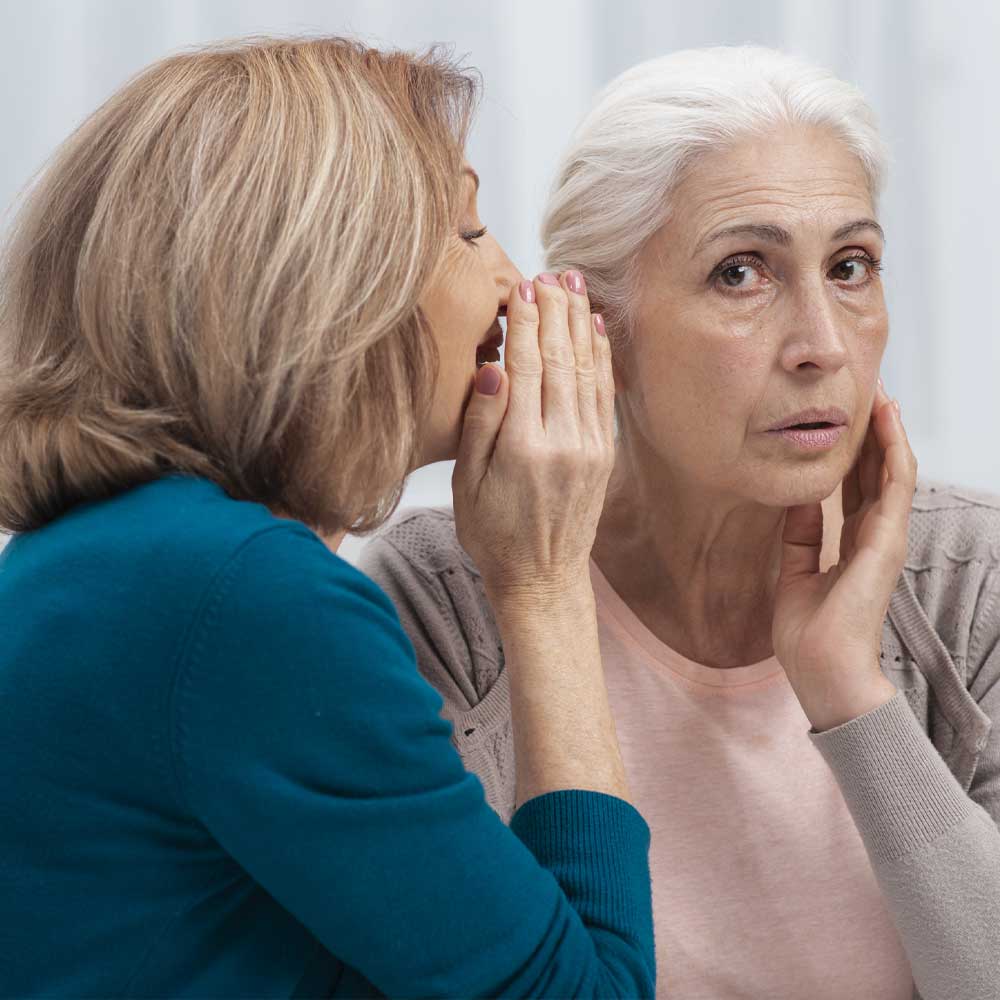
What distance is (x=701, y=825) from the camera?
5.15 ft

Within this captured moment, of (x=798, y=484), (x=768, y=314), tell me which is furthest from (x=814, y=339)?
(x=798, y=484)

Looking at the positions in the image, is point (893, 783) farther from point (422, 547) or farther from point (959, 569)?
point (422, 547)

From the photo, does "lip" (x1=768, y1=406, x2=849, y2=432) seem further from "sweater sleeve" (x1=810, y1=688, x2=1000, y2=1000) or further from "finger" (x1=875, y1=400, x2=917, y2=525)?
"sweater sleeve" (x1=810, y1=688, x2=1000, y2=1000)

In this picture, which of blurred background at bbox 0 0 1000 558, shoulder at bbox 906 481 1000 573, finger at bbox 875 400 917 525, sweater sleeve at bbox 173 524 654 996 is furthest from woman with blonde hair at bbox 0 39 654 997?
blurred background at bbox 0 0 1000 558

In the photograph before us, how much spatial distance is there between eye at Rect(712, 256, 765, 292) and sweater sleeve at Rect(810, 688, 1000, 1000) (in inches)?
19.7

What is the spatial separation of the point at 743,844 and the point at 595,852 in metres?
0.54

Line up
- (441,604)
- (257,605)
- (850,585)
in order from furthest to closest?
(441,604) → (850,585) → (257,605)

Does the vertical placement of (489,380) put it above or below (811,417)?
above

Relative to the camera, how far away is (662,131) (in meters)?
1.52

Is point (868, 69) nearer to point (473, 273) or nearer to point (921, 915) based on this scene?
point (473, 273)

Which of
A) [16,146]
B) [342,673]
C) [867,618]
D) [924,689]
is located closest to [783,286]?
[867,618]

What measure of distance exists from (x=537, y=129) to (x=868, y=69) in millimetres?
610

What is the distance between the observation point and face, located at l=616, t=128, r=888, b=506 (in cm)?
149

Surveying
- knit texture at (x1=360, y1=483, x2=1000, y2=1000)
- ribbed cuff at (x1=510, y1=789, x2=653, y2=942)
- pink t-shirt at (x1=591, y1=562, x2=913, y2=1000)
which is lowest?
pink t-shirt at (x1=591, y1=562, x2=913, y2=1000)
